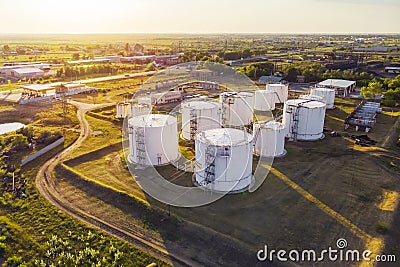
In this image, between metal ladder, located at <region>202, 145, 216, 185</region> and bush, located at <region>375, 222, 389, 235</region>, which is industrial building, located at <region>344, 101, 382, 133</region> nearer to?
bush, located at <region>375, 222, 389, 235</region>

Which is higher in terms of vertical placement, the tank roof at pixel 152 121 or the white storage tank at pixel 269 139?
the tank roof at pixel 152 121

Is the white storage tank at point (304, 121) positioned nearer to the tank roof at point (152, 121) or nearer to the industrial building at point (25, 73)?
the tank roof at point (152, 121)

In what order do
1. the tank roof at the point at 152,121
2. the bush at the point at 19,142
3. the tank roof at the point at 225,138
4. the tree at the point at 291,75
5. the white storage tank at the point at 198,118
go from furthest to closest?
the tree at the point at 291,75 → the white storage tank at the point at 198,118 → the bush at the point at 19,142 → the tank roof at the point at 152,121 → the tank roof at the point at 225,138

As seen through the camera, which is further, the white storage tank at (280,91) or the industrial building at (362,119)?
the white storage tank at (280,91)

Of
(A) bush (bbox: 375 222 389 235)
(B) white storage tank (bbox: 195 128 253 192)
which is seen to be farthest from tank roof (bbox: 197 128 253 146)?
(A) bush (bbox: 375 222 389 235)

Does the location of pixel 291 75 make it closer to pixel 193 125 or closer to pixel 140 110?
pixel 140 110

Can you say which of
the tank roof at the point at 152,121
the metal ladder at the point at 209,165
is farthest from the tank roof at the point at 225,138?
the tank roof at the point at 152,121

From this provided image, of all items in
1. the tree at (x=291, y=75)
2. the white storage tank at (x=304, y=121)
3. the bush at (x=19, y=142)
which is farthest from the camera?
the tree at (x=291, y=75)

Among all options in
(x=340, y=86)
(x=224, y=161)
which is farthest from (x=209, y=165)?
(x=340, y=86)
